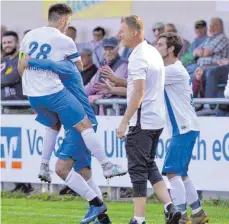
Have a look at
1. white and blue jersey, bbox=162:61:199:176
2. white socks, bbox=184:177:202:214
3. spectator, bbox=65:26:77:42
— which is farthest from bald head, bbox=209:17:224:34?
white socks, bbox=184:177:202:214

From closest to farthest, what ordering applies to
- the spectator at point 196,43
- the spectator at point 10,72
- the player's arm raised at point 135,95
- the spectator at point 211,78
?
the player's arm raised at point 135,95 → the spectator at point 211,78 → the spectator at point 196,43 → the spectator at point 10,72

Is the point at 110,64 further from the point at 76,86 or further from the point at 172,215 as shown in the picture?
the point at 172,215

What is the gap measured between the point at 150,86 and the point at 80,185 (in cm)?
143

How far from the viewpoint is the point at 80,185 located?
11922 mm

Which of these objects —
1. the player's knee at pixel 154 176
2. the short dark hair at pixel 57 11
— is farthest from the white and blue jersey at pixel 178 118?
the short dark hair at pixel 57 11

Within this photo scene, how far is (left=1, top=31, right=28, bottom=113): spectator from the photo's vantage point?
58.4 ft

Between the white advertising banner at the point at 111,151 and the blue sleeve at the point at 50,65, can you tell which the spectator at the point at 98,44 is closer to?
the white advertising banner at the point at 111,151

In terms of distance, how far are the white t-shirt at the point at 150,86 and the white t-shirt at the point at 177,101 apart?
18.8 inches

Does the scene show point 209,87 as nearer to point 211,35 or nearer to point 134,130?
point 211,35

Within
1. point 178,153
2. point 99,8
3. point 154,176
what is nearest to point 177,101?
point 178,153

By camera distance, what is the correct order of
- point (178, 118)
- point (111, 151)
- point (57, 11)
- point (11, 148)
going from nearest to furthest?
point (178, 118) < point (57, 11) < point (111, 151) < point (11, 148)

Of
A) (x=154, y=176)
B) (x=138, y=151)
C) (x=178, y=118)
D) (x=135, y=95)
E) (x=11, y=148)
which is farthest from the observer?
(x=11, y=148)

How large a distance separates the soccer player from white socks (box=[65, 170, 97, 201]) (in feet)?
0.83

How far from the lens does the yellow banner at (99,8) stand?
18.4m
